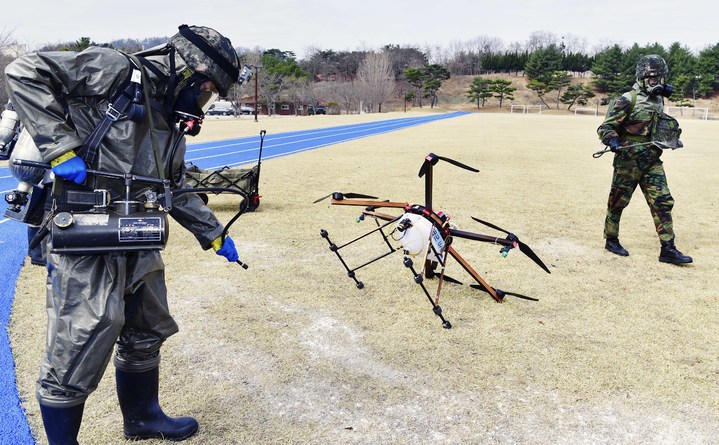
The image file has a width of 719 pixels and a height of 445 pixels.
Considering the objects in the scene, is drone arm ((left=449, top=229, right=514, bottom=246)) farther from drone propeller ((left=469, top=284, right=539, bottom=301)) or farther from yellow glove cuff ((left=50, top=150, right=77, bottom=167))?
yellow glove cuff ((left=50, top=150, right=77, bottom=167))

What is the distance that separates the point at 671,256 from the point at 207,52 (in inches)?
231

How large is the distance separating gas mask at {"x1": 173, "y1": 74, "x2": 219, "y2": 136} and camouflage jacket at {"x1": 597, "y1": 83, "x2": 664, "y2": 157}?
527 centimetres

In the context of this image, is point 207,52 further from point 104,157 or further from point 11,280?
point 11,280

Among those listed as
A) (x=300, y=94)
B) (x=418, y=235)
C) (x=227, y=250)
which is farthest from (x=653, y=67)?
(x=300, y=94)

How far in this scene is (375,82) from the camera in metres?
82.6

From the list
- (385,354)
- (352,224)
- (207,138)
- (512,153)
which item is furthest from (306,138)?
(385,354)

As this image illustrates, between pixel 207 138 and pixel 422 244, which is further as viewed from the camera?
pixel 207 138

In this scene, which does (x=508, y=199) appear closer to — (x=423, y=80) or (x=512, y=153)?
(x=512, y=153)

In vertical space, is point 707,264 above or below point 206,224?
below

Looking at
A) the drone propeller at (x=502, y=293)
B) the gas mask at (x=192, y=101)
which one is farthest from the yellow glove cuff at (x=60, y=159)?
the drone propeller at (x=502, y=293)

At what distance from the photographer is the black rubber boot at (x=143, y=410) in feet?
9.49

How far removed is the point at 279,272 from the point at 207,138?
64.5ft

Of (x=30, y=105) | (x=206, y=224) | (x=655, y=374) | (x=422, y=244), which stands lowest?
(x=655, y=374)

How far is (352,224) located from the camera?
8.03 metres
